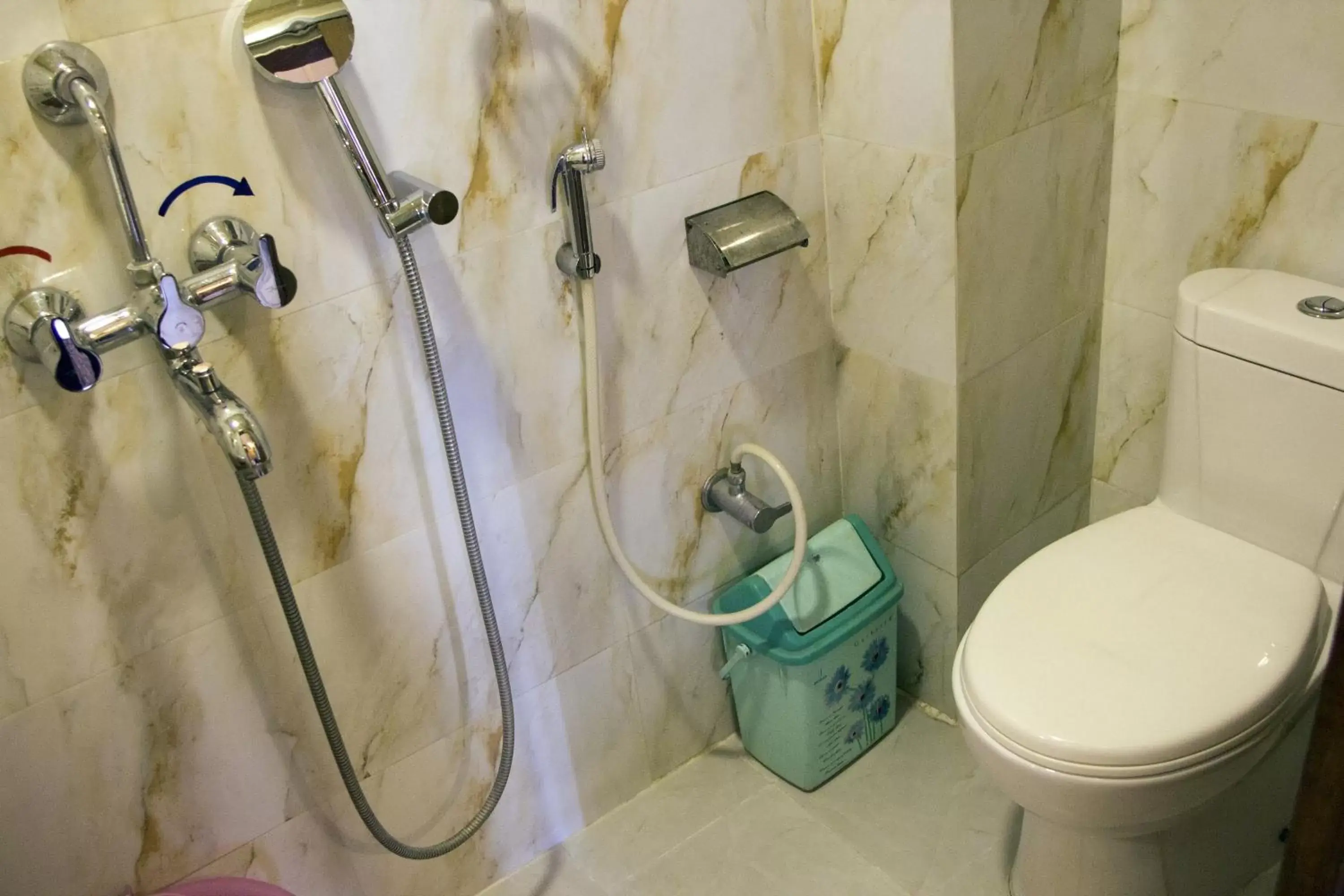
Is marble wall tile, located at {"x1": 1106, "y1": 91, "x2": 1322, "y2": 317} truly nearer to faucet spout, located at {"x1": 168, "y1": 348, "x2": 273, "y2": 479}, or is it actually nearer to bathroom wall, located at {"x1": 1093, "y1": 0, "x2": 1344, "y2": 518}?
bathroom wall, located at {"x1": 1093, "y1": 0, "x2": 1344, "y2": 518}

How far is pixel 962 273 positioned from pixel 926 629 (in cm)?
69

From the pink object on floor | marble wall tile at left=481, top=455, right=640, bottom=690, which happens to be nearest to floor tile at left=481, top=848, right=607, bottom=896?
marble wall tile at left=481, top=455, right=640, bottom=690

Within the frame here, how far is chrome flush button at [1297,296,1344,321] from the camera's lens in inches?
55.8

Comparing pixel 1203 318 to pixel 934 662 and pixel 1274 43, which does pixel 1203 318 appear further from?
pixel 934 662

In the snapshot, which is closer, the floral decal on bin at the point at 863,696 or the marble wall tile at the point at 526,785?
the marble wall tile at the point at 526,785

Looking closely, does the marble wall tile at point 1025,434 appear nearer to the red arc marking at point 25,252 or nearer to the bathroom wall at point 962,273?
the bathroom wall at point 962,273

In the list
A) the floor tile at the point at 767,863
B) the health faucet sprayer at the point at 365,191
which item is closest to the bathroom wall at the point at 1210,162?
the floor tile at the point at 767,863

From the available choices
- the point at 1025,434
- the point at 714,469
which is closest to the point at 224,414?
the point at 714,469

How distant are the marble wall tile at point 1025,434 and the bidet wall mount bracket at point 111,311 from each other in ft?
3.46

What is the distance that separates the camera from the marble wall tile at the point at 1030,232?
1.58 m

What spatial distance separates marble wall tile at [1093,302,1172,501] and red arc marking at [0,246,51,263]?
157cm

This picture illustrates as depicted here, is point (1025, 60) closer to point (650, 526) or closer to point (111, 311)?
point (650, 526)

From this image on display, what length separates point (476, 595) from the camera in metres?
1.54

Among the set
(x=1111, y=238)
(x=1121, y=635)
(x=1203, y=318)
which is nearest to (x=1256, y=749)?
(x=1121, y=635)
